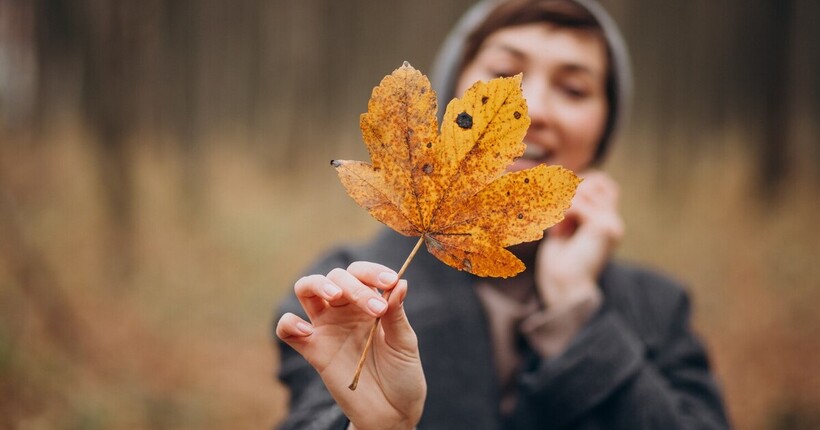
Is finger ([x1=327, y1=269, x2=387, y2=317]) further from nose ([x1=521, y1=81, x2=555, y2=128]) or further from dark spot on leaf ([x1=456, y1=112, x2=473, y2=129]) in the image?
nose ([x1=521, y1=81, x2=555, y2=128])

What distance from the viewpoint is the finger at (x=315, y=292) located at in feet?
1.35

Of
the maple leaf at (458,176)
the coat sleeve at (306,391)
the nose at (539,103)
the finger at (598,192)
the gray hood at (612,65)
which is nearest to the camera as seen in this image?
the maple leaf at (458,176)

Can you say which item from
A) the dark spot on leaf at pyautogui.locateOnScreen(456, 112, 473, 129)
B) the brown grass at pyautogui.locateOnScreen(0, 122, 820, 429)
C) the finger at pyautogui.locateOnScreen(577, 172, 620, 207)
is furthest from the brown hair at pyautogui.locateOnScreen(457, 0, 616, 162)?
the brown grass at pyautogui.locateOnScreen(0, 122, 820, 429)

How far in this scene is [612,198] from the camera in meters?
0.98

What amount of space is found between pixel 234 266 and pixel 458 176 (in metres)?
2.23

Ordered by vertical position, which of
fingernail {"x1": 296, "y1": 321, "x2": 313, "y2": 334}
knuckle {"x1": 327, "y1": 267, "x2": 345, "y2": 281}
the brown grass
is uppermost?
knuckle {"x1": 327, "y1": 267, "x2": 345, "y2": 281}

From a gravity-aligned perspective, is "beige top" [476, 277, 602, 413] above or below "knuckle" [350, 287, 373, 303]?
below

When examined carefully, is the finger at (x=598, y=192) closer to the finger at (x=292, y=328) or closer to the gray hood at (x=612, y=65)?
the gray hood at (x=612, y=65)

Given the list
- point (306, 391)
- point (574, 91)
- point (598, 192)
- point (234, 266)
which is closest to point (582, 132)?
point (574, 91)

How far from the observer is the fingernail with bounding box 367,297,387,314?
39 centimetres

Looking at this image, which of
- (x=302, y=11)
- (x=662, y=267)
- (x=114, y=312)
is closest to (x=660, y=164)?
(x=662, y=267)

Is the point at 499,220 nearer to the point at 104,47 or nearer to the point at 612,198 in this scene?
the point at 612,198

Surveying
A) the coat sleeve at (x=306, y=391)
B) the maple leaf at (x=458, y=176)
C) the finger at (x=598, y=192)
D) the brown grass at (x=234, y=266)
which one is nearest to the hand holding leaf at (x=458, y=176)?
the maple leaf at (x=458, y=176)

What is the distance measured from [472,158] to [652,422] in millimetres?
588
